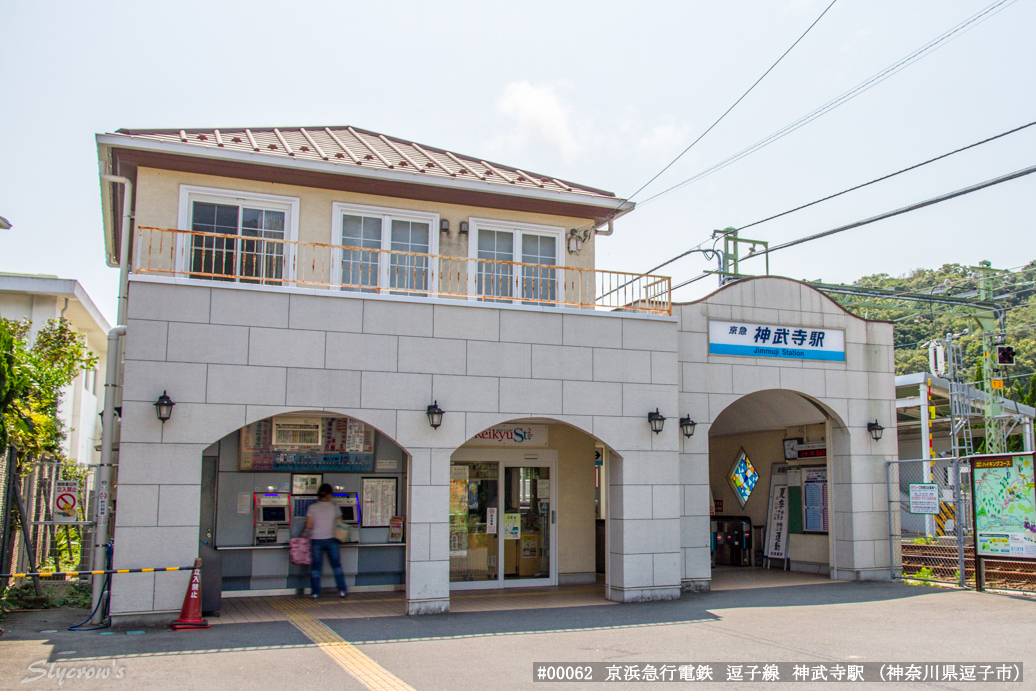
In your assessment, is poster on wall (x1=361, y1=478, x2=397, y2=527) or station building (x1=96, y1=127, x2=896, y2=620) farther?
poster on wall (x1=361, y1=478, x2=397, y2=527)

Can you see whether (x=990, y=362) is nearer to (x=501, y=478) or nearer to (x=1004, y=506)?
(x=1004, y=506)

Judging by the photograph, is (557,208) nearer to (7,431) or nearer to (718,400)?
(718,400)

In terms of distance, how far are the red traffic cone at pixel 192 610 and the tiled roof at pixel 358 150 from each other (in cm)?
632

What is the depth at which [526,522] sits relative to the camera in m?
14.6

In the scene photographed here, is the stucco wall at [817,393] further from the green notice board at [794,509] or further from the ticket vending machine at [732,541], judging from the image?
the ticket vending machine at [732,541]

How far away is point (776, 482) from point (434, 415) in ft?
29.7

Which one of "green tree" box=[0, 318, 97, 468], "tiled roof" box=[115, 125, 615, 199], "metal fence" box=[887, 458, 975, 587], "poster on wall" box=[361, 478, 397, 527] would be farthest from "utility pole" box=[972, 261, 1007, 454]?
"green tree" box=[0, 318, 97, 468]

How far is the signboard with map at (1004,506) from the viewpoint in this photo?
1275 cm

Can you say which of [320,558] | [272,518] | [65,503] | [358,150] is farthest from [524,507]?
[65,503]

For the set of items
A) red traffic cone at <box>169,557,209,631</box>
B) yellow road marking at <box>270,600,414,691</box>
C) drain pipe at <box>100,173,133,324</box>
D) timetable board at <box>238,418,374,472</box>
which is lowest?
yellow road marking at <box>270,600,414,691</box>

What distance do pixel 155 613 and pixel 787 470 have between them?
12256 mm

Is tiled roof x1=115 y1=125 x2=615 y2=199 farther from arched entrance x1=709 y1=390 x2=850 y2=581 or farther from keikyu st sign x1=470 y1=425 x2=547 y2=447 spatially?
arched entrance x1=709 y1=390 x2=850 y2=581

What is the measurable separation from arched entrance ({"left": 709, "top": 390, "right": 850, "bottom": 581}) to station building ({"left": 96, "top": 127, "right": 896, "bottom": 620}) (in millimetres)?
79

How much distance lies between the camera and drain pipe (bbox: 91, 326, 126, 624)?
11.4 metres
